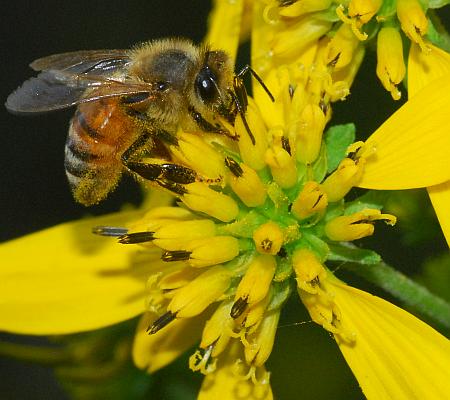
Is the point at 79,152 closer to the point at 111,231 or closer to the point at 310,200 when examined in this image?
the point at 111,231

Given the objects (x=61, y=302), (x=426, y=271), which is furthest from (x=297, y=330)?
(x=61, y=302)

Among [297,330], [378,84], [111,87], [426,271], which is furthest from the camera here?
[378,84]

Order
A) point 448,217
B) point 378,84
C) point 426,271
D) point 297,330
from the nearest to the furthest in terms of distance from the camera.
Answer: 1. point 448,217
2. point 426,271
3. point 297,330
4. point 378,84

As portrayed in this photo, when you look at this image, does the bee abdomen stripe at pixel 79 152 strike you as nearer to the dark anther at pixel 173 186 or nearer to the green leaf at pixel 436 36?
the dark anther at pixel 173 186

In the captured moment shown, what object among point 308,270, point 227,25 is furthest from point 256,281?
point 227,25

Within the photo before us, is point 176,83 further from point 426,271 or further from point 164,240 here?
point 426,271

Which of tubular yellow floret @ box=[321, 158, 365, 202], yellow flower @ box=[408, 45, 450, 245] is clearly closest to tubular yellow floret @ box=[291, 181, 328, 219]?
tubular yellow floret @ box=[321, 158, 365, 202]

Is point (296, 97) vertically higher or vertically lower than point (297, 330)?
higher

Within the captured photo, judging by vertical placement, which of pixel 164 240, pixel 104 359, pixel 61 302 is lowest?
pixel 104 359

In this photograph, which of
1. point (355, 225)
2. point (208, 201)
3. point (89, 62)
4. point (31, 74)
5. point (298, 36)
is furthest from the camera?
point (31, 74)
